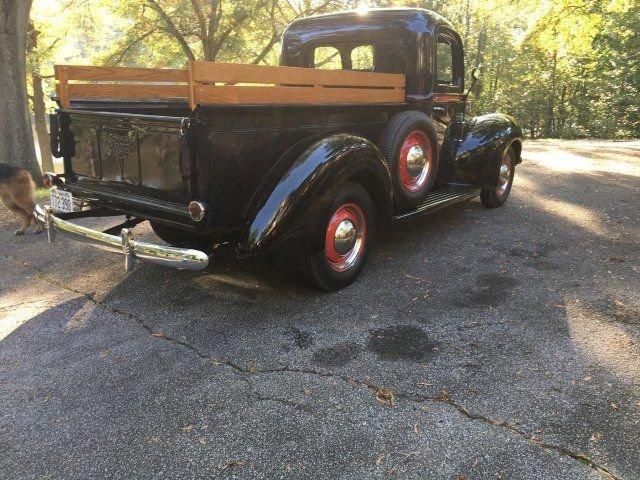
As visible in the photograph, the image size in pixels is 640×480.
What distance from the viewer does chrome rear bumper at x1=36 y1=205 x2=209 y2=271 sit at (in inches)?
116

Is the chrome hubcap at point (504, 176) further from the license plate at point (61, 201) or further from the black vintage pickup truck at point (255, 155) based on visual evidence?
the license plate at point (61, 201)

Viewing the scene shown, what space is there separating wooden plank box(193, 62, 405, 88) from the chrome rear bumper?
103 cm

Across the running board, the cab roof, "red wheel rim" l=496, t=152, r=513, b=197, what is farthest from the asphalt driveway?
the cab roof

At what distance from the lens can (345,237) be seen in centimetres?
380

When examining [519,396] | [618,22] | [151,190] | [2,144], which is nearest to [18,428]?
[151,190]

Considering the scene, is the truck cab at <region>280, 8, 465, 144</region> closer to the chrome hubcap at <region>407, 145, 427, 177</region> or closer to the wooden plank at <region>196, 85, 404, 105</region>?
the chrome hubcap at <region>407, 145, 427, 177</region>

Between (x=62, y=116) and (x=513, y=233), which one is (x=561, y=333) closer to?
(x=513, y=233)

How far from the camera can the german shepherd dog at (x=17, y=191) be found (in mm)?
5340

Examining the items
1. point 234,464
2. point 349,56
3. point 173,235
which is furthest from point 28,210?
point 234,464

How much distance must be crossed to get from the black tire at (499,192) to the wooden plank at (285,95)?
236 cm

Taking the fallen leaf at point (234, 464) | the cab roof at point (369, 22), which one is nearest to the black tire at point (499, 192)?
the cab roof at point (369, 22)

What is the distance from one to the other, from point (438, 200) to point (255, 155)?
2.29 meters

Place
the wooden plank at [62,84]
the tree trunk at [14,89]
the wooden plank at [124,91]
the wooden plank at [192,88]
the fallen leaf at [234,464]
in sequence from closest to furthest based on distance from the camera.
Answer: the fallen leaf at [234,464] → the wooden plank at [192,88] → the wooden plank at [124,91] → the wooden plank at [62,84] → the tree trunk at [14,89]

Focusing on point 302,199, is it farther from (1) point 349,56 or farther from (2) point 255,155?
(1) point 349,56
